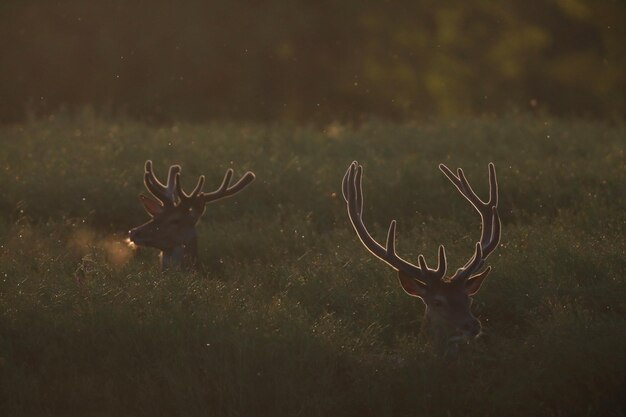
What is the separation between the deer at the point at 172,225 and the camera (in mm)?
9617

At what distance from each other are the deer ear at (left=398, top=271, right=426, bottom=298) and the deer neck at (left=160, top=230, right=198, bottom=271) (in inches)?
97.7

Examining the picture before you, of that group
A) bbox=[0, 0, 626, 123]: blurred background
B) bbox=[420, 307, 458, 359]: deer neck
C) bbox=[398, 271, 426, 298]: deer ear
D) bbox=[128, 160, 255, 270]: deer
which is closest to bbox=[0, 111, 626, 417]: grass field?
bbox=[420, 307, 458, 359]: deer neck

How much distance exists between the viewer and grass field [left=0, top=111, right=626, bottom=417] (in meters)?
7.11

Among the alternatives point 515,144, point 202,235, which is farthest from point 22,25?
point 202,235

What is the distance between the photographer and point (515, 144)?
1414cm

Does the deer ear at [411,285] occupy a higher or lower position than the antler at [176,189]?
higher

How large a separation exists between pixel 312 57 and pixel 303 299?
15.8 meters

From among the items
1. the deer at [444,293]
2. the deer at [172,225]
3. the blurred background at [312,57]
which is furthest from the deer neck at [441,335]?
the blurred background at [312,57]

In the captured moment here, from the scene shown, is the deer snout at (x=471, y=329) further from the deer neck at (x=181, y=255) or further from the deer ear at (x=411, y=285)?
the deer neck at (x=181, y=255)

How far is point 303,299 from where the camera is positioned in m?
8.63

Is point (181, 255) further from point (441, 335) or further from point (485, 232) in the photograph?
point (441, 335)

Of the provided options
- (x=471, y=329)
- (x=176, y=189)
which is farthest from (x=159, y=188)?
(x=471, y=329)

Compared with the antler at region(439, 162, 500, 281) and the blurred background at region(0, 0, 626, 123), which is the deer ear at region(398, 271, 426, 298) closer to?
the antler at region(439, 162, 500, 281)

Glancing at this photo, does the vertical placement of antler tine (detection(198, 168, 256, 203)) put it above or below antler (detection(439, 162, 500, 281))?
below
